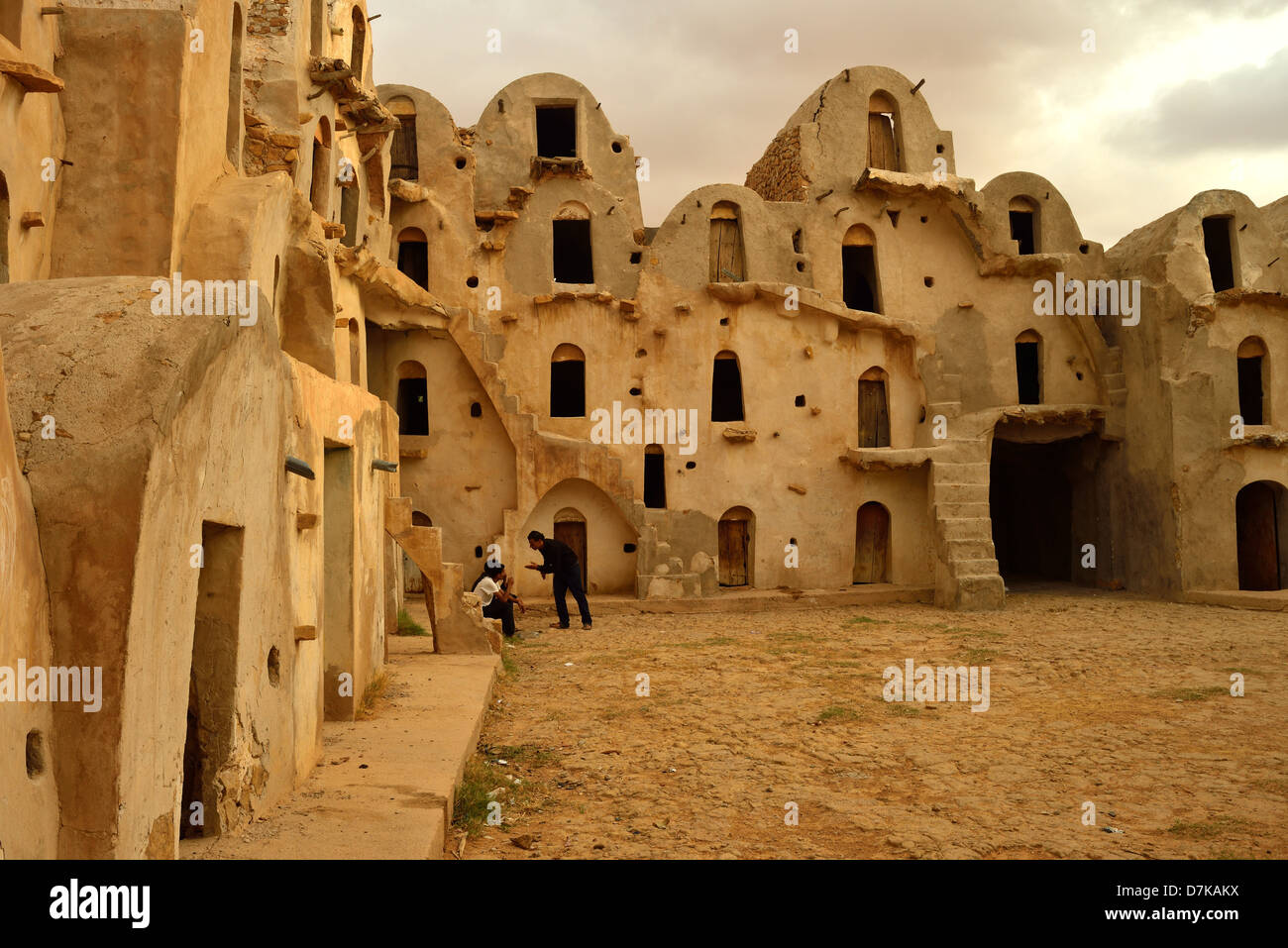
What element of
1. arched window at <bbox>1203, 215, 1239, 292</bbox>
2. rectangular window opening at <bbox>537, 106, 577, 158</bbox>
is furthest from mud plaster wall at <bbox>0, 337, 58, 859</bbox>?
arched window at <bbox>1203, 215, 1239, 292</bbox>

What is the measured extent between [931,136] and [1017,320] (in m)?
4.80

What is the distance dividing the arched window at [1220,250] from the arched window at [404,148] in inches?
679

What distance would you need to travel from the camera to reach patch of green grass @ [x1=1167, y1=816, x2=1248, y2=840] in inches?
257

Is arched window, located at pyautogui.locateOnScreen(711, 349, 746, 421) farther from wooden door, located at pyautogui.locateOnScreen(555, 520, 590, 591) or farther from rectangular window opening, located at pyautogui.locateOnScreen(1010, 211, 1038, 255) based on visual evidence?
rectangular window opening, located at pyautogui.locateOnScreen(1010, 211, 1038, 255)

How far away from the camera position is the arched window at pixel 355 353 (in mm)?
16484

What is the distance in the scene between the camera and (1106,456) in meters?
21.9

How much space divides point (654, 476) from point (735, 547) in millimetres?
2301

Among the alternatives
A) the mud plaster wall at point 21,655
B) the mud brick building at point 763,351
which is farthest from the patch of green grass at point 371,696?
the mud plaster wall at point 21,655

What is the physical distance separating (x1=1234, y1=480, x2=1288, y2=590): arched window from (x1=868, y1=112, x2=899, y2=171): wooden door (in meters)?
10.5

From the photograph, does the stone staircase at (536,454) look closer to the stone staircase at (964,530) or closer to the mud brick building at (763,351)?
the mud brick building at (763,351)

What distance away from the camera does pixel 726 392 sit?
2262 centimetres
